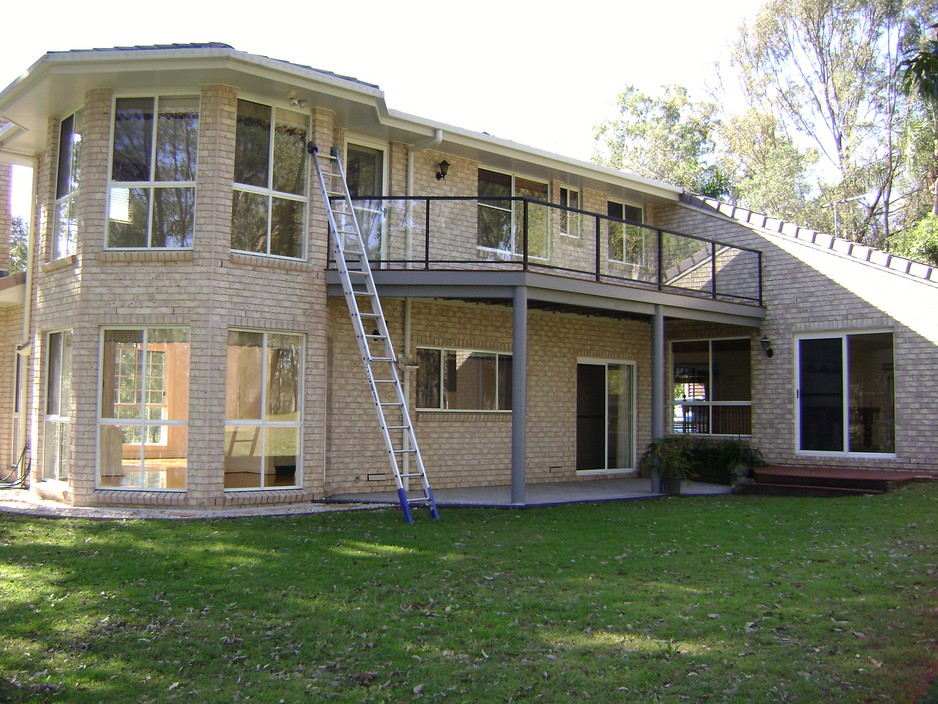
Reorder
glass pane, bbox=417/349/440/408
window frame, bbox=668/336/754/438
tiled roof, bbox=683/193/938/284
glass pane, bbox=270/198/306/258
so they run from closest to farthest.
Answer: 1. glass pane, bbox=270/198/306/258
2. glass pane, bbox=417/349/440/408
3. tiled roof, bbox=683/193/938/284
4. window frame, bbox=668/336/754/438

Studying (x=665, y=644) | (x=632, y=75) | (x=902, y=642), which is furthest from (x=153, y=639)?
(x=632, y=75)

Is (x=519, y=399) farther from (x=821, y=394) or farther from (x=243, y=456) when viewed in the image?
(x=821, y=394)

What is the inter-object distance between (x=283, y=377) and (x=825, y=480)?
8.58m

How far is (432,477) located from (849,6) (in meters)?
25.1

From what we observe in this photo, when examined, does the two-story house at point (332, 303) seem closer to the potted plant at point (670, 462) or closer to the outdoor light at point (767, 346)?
the outdoor light at point (767, 346)

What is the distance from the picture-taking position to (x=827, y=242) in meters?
14.9

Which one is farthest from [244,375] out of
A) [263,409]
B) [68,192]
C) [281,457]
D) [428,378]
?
[68,192]

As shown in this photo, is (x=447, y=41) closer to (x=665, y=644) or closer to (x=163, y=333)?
(x=163, y=333)

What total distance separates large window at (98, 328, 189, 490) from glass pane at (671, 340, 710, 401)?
9.74 meters

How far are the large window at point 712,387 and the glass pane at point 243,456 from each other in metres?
8.74

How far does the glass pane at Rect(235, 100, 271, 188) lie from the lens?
1126cm

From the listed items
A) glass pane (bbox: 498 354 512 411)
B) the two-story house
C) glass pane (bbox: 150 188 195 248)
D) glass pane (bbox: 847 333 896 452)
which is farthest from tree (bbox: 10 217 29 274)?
glass pane (bbox: 847 333 896 452)

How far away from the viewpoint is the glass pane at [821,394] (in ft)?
47.7

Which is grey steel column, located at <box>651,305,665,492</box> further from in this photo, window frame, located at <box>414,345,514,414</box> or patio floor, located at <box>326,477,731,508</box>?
window frame, located at <box>414,345,514,414</box>
